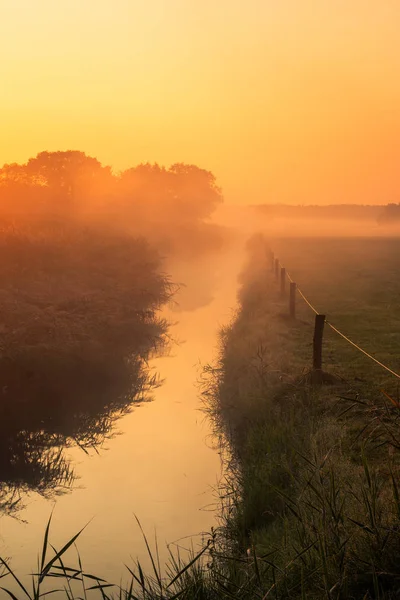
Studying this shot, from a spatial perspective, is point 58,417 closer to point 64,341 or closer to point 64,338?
point 64,341

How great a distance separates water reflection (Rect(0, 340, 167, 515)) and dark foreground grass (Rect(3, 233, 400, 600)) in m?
2.45

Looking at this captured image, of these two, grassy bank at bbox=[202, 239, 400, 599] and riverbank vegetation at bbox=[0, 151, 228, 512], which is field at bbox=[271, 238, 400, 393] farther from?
riverbank vegetation at bbox=[0, 151, 228, 512]

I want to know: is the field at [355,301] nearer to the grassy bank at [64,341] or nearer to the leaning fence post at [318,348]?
the leaning fence post at [318,348]

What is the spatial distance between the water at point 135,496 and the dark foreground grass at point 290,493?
0.37 metres

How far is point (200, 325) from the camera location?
26.0 meters

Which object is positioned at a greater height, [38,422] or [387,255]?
[387,255]

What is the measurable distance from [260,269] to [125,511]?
2969 centimetres

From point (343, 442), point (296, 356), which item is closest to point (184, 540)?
point (343, 442)

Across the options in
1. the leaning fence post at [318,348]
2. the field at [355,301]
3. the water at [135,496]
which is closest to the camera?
the water at [135,496]

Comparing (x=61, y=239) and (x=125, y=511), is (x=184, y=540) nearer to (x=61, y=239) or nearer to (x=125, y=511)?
(x=125, y=511)

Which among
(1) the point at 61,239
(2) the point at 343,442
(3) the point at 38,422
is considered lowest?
(3) the point at 38,422

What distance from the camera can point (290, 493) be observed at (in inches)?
309

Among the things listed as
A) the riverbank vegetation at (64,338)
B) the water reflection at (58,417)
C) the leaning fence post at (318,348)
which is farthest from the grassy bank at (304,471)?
the riverbank vegetation at (64,338)

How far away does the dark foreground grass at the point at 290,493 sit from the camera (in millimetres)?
4305
